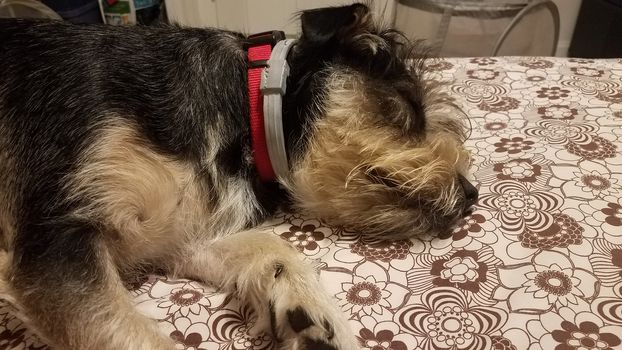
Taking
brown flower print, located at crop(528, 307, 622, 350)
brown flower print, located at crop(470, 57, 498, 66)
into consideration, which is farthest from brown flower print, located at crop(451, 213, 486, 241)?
brown flower print, located at crop(470, 57, 498, 66)

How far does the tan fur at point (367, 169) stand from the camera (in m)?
1.69

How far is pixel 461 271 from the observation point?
5.15 feet

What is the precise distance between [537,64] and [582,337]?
1.91 m

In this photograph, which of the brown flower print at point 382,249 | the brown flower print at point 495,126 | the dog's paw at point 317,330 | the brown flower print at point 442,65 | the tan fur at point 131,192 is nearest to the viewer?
the dog's paw at point 317,330

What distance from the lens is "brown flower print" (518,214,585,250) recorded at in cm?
165

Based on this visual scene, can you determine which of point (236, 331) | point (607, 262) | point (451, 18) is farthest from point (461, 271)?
point (451, 18)

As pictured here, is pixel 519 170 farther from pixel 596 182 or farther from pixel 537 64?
pixel 537 64

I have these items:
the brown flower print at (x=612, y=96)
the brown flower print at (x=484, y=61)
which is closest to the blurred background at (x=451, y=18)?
the brown flower print at (x=484, y=61)

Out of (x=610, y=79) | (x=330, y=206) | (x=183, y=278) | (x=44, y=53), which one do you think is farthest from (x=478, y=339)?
(x=610, y=79)

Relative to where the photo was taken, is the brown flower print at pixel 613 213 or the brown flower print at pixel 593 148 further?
the brown flower print at pixel 593 148

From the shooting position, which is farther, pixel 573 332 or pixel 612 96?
→ pixel 612 96

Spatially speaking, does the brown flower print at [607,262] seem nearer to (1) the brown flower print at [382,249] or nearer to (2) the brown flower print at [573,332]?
(2) the brown flower print at [573,332]

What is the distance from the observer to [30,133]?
1.48 meters

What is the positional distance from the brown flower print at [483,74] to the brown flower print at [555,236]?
1204mm
